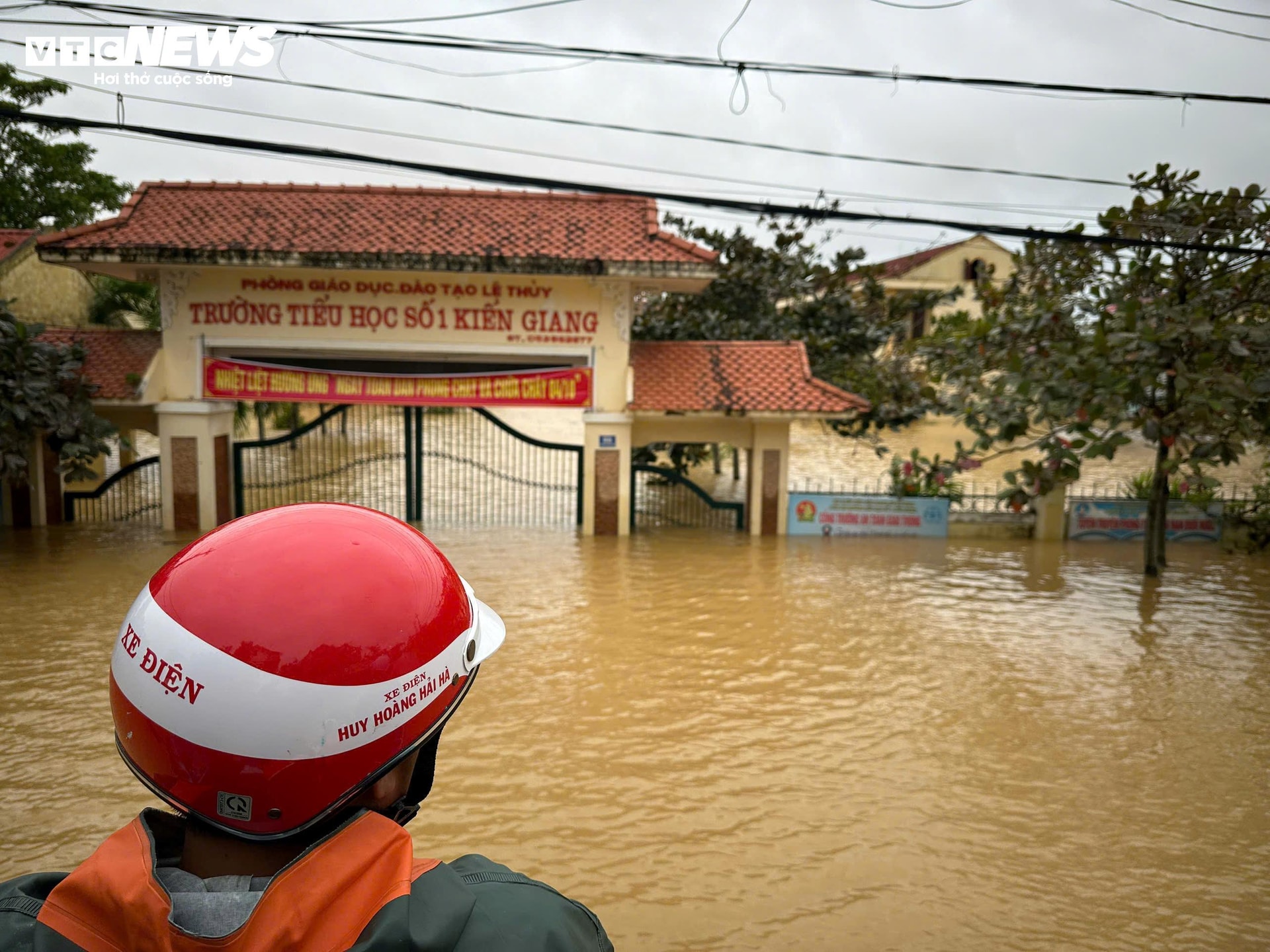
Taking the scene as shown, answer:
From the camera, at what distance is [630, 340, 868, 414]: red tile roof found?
13.0 meters

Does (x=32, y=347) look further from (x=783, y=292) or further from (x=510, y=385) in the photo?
(x=783, y=292)

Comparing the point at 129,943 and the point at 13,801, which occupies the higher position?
the point at 129,943

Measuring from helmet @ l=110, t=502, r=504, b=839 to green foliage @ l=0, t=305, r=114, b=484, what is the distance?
38.4 feet

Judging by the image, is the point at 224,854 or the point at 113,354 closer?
the point at 224,854

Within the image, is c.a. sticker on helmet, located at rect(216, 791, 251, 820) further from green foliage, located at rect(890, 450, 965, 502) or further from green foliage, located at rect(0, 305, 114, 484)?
green foliage, located at rect(0, 305, 114, 484)

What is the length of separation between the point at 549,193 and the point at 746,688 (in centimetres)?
911

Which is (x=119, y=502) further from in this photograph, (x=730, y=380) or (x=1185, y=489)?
(x=1185, y=489)

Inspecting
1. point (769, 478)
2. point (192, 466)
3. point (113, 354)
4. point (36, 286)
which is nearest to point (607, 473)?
point (769, 478)

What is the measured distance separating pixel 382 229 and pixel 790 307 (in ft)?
25.5

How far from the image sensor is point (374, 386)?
12578mm

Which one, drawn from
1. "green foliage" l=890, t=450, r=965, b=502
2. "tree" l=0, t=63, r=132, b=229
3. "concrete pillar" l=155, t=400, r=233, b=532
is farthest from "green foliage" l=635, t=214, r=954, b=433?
"tree" l=0, t=63, r=132, b=229

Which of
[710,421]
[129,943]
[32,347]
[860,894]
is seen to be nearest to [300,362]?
[32,347]

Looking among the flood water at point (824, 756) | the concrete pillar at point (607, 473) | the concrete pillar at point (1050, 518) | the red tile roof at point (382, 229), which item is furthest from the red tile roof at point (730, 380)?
the concrete pillar at point (1050, 518)

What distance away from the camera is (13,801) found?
17.3ft
